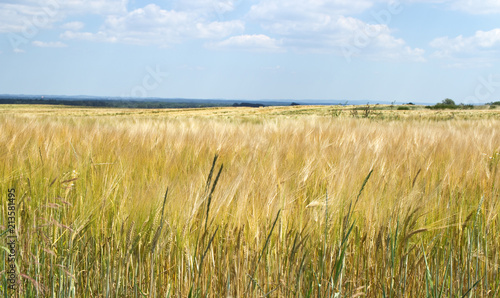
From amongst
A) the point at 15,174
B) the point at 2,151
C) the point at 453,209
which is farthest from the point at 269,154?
the point at 2,151

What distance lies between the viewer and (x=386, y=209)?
135 centimetres

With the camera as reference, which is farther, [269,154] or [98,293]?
[269,154]

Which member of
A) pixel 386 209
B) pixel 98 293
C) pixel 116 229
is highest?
pixel 386 209

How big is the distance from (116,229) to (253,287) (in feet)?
1.83

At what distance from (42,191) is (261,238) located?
1.02 m

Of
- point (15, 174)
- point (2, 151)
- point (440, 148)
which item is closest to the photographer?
point (15, 174)

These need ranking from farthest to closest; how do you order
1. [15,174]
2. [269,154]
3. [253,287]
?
[269,154] → [15,174] → [253,287]

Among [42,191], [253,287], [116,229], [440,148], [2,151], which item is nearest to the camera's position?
[253,287]

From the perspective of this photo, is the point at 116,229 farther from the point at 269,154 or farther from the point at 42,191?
the point at 269,154

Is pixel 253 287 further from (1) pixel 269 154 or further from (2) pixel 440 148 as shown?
(2) pixel 440 148

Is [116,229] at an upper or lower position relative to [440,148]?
lower

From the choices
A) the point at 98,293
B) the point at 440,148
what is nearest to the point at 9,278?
the point at 98,293

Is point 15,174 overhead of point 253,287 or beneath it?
overhead

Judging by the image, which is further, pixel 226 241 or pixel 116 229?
pixel 116 229
